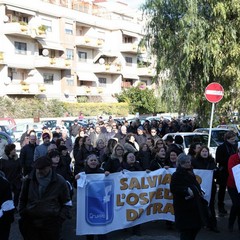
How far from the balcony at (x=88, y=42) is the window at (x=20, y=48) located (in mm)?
7528

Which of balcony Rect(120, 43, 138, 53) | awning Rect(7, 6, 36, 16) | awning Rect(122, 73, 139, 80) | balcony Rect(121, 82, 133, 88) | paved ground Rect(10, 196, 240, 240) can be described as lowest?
paved ground Rect(10, 196, 240, 240)

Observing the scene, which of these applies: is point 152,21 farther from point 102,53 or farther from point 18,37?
point 102,53

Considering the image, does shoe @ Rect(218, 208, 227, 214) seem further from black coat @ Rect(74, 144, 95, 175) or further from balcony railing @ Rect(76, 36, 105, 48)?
balcony railing @ Rect(76, 36, 105, 48)

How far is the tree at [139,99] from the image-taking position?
2110 inches

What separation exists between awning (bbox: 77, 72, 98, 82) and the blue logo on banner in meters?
43.7

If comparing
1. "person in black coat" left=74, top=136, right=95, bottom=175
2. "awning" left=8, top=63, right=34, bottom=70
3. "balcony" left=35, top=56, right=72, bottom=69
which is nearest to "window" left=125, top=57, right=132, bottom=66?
"balcony" left=35, top=56, right=72, bottom=69

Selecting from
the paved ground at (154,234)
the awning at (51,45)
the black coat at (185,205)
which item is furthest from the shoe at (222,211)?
the awning at (51,45)

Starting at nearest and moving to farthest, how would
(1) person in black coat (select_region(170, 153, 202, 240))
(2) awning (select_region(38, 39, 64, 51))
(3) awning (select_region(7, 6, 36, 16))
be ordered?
(1) person in black coat (select_region(170, 153, 202, 240)), (3) awning (select_region(7, 6, 36, 16)), (2) awning (select_region(38, 39, 64, 51))

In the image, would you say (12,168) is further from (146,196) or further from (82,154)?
(146,196)

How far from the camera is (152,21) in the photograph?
1794 centimetres

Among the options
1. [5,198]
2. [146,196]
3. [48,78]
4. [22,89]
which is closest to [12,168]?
[146,196]

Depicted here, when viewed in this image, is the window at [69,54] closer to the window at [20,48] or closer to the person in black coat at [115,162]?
the window at [20,48]

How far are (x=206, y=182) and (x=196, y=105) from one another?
974 centimetres

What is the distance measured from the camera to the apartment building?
1689 inches
